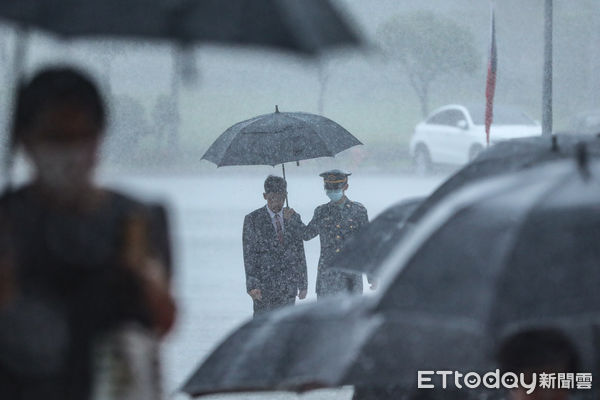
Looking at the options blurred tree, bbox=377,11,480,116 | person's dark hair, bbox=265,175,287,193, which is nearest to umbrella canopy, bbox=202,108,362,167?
person's dark hair, bbox=265,175,287,193

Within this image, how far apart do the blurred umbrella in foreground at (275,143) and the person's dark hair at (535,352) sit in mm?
6794

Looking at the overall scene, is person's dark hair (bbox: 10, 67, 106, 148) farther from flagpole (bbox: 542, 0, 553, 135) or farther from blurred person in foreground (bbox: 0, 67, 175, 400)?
flagpole (bbox: 542, 0, 553, 135)

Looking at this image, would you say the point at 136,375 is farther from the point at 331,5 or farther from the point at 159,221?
the point at 331,5

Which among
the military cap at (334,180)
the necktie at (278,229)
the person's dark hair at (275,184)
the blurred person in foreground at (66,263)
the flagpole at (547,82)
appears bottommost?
the blurred person in foreground at (66,263)

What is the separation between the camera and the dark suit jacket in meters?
10.3

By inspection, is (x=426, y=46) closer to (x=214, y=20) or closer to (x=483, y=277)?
(x=483, y=277)

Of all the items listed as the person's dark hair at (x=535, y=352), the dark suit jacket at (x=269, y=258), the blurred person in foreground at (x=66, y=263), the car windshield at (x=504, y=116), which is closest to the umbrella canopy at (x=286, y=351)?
the person's dark hair at (x=535, y=352)

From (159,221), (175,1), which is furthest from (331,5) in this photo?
(159,221)

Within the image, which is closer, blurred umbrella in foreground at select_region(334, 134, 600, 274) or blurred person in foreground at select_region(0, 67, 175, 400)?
blurred person in foreground at select_region(0, 67, 175, 400)

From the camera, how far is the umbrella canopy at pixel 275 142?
10789mm

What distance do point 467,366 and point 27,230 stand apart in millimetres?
1807

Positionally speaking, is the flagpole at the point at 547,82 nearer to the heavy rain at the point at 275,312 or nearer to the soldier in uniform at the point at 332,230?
the soldier in uniform at the point at 332,230

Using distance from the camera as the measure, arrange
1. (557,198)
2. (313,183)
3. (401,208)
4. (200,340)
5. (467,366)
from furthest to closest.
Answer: (313,183) → (200,340) → (401,208) → (467,366) → (557,198)

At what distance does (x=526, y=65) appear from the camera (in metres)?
65.7
